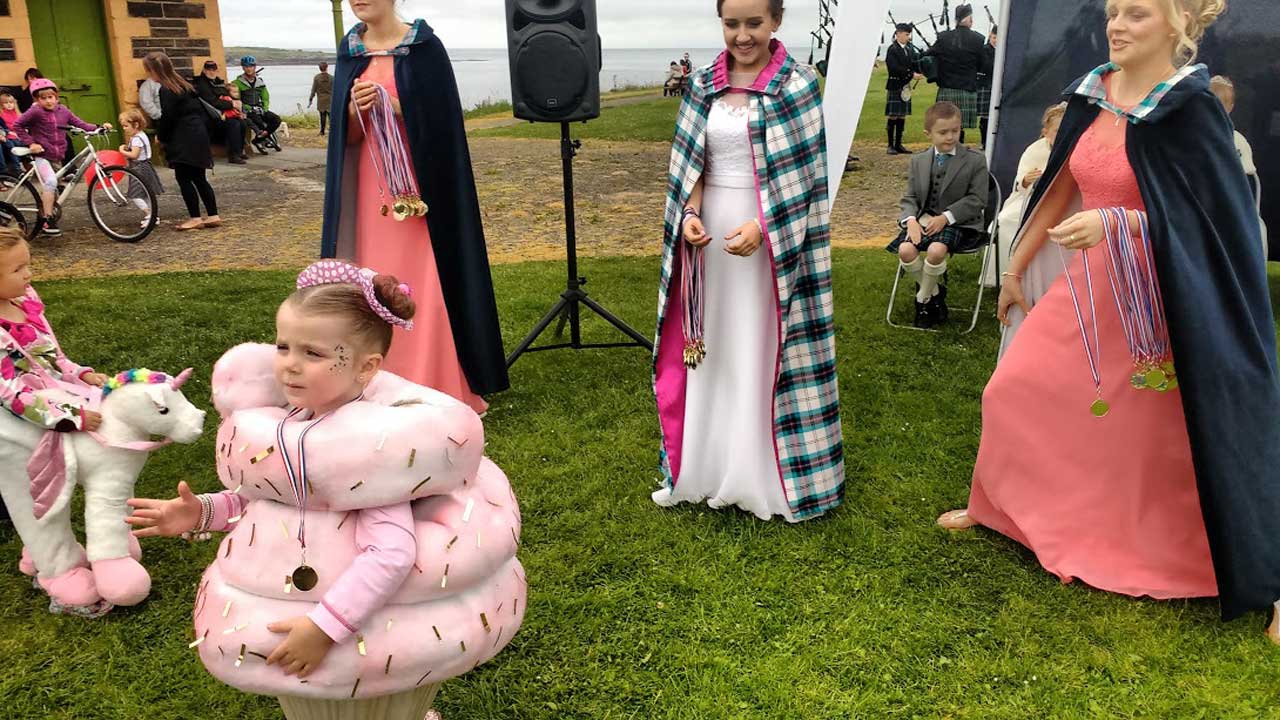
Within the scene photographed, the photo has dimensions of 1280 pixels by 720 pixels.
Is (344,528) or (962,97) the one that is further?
(962,97)

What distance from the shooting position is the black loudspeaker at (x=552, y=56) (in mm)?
4359

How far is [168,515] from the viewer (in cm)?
180

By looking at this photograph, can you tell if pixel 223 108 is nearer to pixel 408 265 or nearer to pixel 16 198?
pixel 16 198

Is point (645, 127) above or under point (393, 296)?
under

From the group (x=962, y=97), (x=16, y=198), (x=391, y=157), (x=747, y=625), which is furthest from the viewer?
(x=962, y=97)

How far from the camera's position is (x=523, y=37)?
14.3ft

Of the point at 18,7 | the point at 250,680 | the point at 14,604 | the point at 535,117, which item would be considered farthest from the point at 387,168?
the point at 18,7

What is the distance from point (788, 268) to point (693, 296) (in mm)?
353

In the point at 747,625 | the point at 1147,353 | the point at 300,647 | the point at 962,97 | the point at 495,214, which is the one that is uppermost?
the point at 962,97

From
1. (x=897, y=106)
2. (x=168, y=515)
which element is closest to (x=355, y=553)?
(x=168, y=515)

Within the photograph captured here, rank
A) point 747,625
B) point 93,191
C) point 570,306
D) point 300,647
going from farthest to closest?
point 93,191 → point 570,306 → point 747,625 → point 300,647

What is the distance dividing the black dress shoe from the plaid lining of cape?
319 centimetres

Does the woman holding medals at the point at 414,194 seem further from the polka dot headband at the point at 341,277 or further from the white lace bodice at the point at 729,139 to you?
the polka dot headband at the point at 341,277

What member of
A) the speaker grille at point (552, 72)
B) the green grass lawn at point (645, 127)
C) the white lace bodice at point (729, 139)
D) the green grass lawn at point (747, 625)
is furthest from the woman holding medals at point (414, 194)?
the green grass lawn at point (645, 127)
